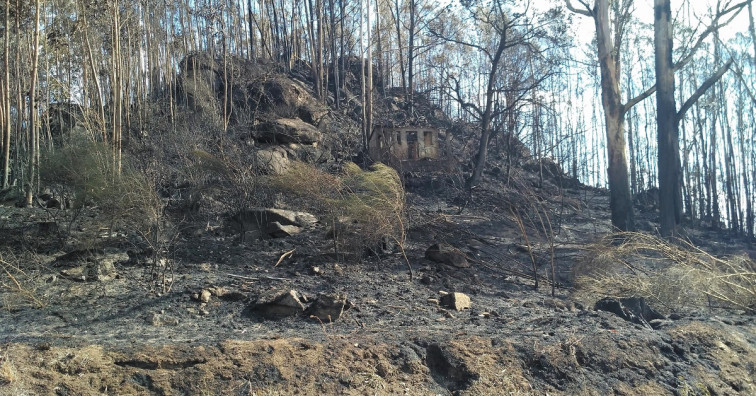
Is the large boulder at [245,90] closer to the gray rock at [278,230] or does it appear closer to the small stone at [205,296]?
the gray rock at [278,230]

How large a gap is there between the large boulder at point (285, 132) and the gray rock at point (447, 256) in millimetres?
8381

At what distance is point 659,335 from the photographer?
7.20m

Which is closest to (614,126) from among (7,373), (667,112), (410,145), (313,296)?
(667,112)

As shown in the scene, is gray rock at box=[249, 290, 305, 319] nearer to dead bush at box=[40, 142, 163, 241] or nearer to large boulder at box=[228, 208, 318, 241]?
dead bush at box=[40, 142, 163, 241]

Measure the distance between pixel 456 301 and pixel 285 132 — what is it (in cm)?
1085

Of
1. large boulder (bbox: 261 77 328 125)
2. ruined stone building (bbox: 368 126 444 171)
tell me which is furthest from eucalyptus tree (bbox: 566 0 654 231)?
large boulder (bbox: 261 77 328 125)

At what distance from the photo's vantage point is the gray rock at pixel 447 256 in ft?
34.0

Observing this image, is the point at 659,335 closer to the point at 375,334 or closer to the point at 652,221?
the point at 375,334

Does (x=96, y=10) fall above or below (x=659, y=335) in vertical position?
above

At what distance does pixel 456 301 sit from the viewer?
8.21 meters

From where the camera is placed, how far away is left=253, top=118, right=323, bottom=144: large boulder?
17703 millimetres

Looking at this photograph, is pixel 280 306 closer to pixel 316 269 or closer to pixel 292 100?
pixel 316 269

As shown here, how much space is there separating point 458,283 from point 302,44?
24.7 metres

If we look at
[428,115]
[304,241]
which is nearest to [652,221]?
[428,115]
